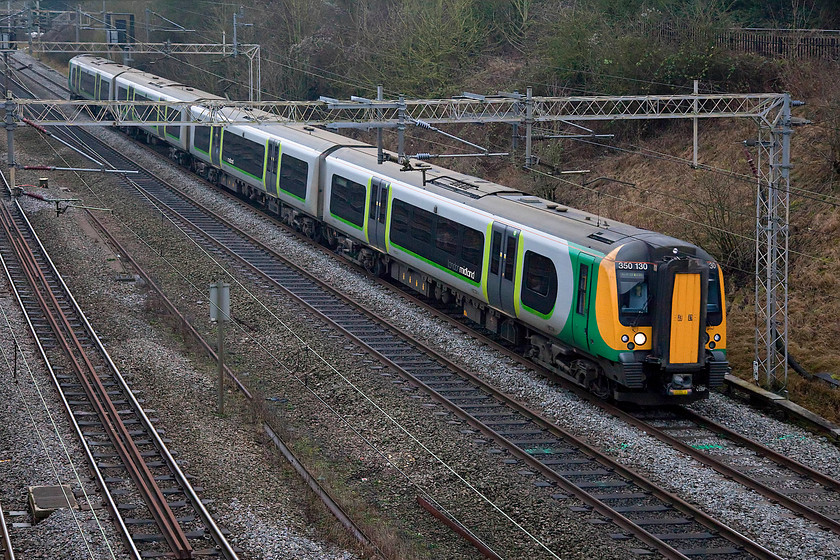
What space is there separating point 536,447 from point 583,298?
2.51 meters

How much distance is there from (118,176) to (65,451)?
21.5m

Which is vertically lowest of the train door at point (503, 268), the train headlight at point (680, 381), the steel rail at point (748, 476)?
the steel rail at point (748, 476)

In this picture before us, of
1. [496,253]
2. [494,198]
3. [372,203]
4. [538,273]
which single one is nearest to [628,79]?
[372,203]

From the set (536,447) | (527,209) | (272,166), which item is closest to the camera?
(536,447)

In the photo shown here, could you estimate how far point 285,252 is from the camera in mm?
24469

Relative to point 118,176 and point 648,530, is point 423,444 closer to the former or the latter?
point 648,530

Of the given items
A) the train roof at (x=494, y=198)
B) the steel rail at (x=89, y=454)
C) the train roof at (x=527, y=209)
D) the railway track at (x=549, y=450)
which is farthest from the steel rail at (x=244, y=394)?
the train roof at (x=527, y=209)

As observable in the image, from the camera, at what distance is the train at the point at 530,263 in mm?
14148

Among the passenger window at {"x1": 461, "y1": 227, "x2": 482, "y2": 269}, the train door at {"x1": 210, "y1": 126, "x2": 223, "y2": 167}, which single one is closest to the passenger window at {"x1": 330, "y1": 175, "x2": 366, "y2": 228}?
the passenger window at {"x1": 461, "y1": 227, "x2": 482, "y2": 269}

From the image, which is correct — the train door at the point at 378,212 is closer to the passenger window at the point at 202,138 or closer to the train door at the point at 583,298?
the train door at the point at 583,298

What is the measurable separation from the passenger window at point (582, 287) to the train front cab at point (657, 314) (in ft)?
1.35

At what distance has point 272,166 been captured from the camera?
85.7ft

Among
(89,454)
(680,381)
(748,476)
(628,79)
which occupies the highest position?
(628,79)

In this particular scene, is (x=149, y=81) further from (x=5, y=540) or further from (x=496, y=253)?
(x=5, y=540)
